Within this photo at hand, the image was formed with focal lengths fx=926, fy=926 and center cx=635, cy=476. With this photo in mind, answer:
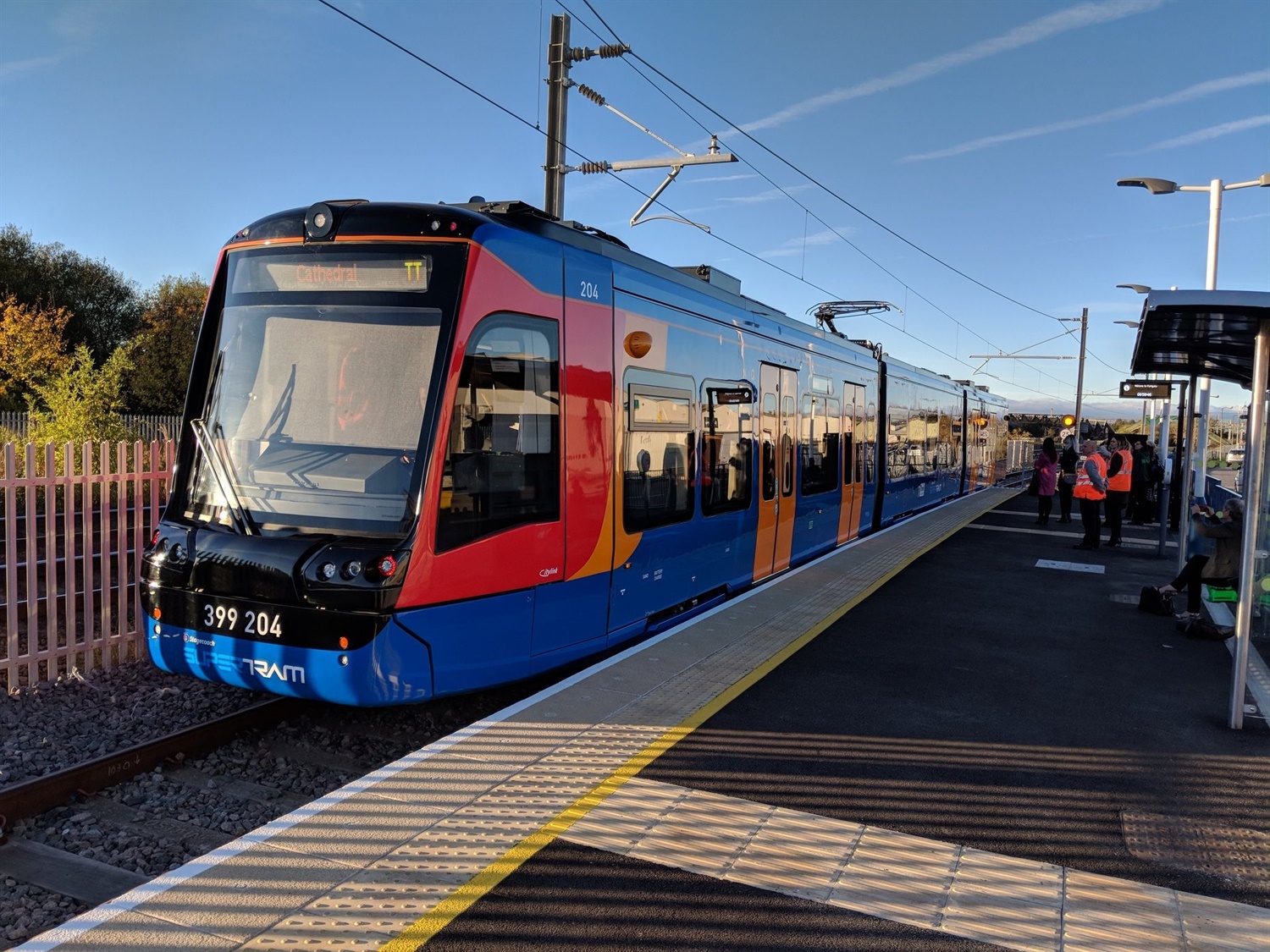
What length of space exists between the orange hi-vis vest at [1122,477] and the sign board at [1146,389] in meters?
1.24

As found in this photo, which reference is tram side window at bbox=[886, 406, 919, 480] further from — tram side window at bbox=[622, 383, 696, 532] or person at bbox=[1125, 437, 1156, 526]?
tram side window at bbox=[622, 383, 696, 532]

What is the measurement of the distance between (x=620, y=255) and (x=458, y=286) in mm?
2099

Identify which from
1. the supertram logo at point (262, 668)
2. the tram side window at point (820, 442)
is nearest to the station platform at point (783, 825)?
the supertram logo at point (262, 668)

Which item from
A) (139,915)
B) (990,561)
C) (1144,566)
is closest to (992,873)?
(139,915)

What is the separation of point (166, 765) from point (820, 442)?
8.82m

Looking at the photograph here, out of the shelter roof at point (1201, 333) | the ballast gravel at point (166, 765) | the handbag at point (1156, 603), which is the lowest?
the ballast gravel at point (166, 765)

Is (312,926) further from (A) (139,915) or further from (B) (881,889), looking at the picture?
(B) (881,889)

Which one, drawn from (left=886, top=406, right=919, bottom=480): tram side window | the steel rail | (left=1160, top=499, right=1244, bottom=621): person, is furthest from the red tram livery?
(left=886, top=406, right=919, bottom=480): tram side window

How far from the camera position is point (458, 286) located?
5.23 metres

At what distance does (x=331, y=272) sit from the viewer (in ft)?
18.1

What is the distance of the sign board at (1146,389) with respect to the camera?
1484 centimetres

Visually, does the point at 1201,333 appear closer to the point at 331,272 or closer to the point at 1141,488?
the point at 331,272

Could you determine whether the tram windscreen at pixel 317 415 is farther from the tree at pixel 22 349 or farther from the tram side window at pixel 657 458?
the tree at pixel 22 349

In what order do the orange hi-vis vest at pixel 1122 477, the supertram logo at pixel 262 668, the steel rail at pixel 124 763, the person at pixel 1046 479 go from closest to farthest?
1. the steel rail at pixel 124 763
2. the supertram logo at pixel 262 668
3. the orange hi-vis vest at pixel 1122 477
4. the person at pixel 1046 479
